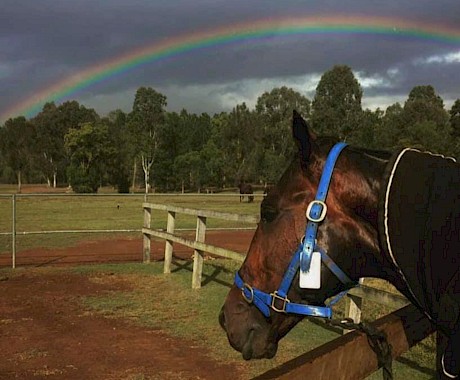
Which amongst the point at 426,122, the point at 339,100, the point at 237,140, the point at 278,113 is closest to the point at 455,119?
the point at 426,122

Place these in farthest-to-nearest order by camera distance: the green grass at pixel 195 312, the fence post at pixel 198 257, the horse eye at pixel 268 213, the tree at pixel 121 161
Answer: the tree at pixel 121 161
the fence post at pixel 198 257
the green grass at pixel 195 312
the horse eye at pixel 268 213

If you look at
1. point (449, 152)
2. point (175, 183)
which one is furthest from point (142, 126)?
point (449, 152)

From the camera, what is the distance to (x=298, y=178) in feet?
5.25

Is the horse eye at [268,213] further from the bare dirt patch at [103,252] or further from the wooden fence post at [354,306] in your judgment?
the bare dirt patch at [103,252]

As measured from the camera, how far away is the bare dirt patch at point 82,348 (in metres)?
4.21

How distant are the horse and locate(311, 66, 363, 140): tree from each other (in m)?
45.1

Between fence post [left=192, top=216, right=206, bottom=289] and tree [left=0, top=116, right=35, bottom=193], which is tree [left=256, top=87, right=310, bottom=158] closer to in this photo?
tree [left=0, top=116, right=35, bottom=193]

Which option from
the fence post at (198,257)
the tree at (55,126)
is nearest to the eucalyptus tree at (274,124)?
the tree at (55,126)

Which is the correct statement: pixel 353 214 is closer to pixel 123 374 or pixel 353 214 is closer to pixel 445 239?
pixel 445 239

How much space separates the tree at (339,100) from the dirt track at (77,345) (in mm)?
40706

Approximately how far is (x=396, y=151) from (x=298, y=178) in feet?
1.15

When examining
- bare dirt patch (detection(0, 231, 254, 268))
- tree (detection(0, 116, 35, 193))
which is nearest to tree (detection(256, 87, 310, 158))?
tree (detection(0, 116, 35, 193))

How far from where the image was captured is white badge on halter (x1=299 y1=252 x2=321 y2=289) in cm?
151

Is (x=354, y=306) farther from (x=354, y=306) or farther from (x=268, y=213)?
(x=268, y=213)
